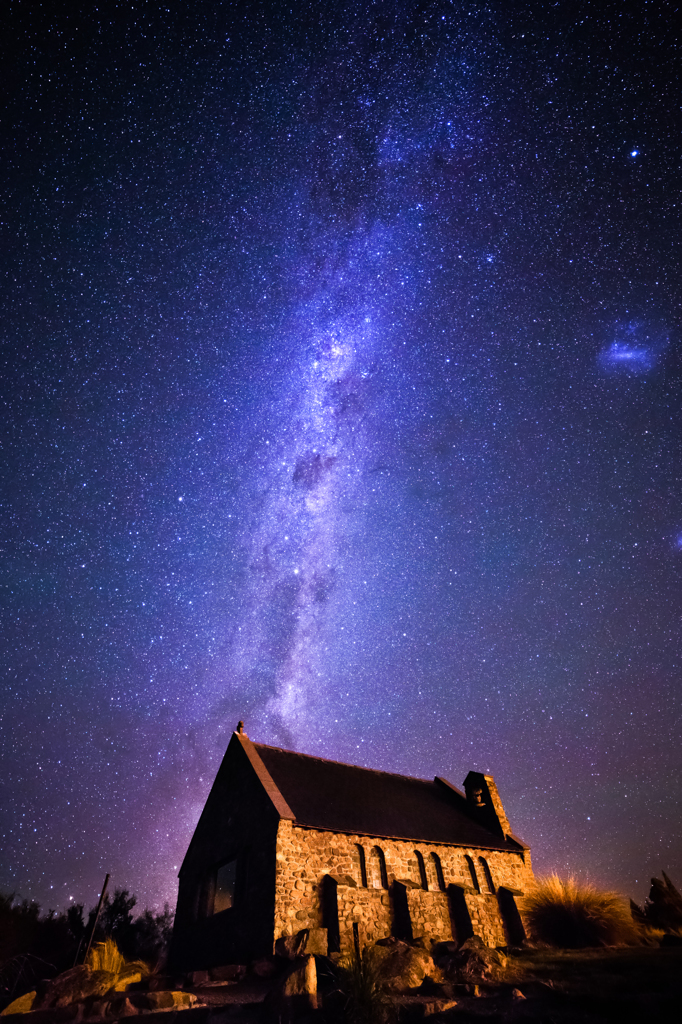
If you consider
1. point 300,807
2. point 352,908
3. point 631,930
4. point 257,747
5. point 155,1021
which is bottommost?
point 155,1021

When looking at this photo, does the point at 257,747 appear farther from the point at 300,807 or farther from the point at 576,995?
the point at 576,995

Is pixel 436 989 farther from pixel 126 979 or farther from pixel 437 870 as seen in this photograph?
pixel 437 870

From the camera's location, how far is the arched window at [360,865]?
19.4 m

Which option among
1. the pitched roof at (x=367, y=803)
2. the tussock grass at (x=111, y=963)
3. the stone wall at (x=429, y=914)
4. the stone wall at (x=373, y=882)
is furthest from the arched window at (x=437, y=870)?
the tussock grass at (x=111, y=963)

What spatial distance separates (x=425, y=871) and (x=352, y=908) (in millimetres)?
5002

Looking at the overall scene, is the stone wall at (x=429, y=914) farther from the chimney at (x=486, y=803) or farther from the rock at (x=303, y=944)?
the chimney at (x=486, y=803)

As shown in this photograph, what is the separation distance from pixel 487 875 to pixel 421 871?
4607 mm

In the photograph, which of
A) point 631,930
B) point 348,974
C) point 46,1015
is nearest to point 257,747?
point 46,1015

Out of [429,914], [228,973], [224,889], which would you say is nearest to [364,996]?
[228,973]

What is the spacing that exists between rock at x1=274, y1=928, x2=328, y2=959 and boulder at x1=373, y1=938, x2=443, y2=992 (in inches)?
126

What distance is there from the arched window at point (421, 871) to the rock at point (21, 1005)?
14.4m

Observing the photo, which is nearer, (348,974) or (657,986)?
(657,986)

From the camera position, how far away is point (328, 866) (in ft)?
61.5

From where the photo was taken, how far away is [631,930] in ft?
55.6
